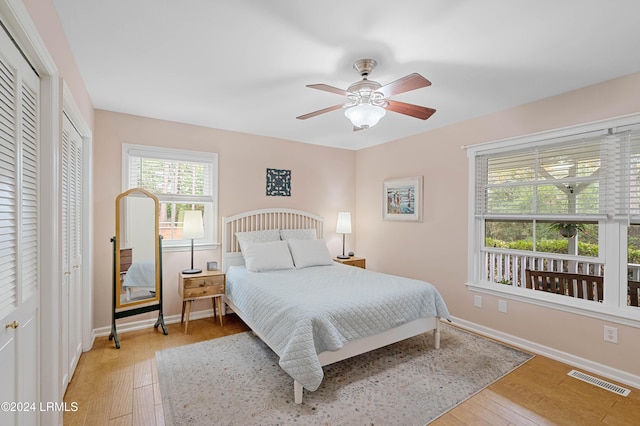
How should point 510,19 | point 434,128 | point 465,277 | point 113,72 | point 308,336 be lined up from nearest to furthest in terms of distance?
point 510,19, point 308,336, point 113,72, point 465,277, point 434,128

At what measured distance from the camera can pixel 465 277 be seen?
3518 mm

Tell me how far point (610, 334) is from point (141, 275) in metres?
4.41

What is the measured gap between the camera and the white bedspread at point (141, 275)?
3.21 metres

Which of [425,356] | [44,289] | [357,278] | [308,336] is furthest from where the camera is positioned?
[357,278]

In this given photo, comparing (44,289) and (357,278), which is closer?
(44,289)

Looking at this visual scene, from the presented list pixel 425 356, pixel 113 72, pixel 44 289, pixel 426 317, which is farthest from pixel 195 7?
pixel 425 356

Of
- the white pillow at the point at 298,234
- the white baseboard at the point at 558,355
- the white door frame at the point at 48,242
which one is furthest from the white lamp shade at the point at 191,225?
the white baseboard at the point at 558,355

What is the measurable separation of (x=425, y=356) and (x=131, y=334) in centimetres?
308

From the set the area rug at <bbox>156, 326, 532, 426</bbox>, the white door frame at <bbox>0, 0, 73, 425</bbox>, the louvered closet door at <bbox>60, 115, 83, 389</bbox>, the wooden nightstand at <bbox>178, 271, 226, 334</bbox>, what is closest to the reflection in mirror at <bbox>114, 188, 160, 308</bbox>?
the wooden nightstand at <bbox>178, 271, 226, 334</bbox>

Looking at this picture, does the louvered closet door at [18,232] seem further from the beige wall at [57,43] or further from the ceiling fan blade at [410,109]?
the ceiling fan blade at [410,109]

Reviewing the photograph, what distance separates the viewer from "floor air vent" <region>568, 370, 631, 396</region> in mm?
2293

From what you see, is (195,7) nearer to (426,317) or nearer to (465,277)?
(426,317)

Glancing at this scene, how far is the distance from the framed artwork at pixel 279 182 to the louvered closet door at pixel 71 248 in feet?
7.01

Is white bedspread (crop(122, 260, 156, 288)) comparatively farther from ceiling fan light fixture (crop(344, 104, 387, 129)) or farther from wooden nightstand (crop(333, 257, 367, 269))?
ceiling fan light fixture (crop(344, 104, 387, 129))
